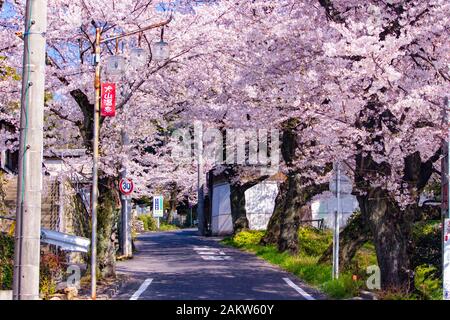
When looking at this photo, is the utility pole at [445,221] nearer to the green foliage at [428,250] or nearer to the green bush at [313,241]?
the green foliage at [428,250]

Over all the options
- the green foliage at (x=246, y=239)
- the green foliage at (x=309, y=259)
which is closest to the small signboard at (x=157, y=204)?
the green foliage at (x=309, y=259)

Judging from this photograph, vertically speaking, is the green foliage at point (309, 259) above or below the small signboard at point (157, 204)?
below

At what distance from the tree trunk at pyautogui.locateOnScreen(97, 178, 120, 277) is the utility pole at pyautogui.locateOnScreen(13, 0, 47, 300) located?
32.1 feet

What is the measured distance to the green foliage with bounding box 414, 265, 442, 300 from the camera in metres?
14.9

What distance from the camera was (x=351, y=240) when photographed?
20016 millimetres

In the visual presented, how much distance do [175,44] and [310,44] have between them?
441cm

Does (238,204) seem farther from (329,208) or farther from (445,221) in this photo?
(445,221)

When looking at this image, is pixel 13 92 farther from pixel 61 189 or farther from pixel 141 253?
pixel 141 253

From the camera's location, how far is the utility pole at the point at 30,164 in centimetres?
823

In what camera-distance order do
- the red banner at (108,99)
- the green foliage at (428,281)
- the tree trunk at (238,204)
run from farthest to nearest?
the tree trunk at (238,204) < the red banner at (108,99) < the green foliage at (428,281)

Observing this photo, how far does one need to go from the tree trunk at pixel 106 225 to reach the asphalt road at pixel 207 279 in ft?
2.72

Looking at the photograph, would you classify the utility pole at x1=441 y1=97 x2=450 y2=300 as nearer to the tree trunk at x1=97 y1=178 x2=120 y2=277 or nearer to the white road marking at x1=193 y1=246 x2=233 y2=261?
the tree trunk at x1=97 y1=178 x2=120 y2=277

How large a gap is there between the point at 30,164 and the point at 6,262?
20.3 ft

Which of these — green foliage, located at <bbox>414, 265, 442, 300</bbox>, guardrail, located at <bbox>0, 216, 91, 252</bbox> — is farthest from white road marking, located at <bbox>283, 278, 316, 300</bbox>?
guardrail, located at <bbox>0, 216, 91, 252</bbox>
